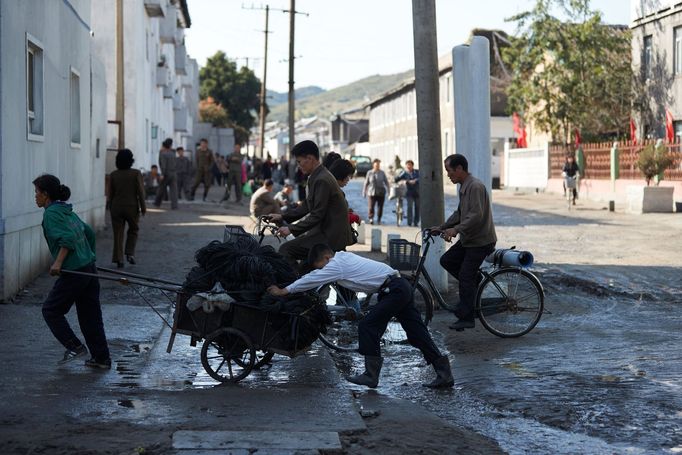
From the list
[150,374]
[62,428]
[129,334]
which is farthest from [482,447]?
[129,334]

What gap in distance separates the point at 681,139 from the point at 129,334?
94.4 feet

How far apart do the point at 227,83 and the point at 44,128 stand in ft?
293

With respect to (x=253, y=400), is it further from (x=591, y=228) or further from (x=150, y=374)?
(x=591, y=228)

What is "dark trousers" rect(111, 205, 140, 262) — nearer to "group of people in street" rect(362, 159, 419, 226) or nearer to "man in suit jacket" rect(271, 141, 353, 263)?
"man in suit jacket" rect(271, 141, 353, 263)

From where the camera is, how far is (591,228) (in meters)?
25.8

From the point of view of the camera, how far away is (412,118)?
73562 mm

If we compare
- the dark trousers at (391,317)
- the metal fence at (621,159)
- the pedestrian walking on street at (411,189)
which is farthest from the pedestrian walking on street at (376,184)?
the dark trousers at (391,317)

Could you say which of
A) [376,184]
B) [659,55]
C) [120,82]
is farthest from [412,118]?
[376,184]

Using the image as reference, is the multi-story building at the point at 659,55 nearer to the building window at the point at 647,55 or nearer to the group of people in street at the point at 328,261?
the building window at the point at 647,55

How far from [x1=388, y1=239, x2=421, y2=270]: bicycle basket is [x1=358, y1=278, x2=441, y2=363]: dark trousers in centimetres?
269

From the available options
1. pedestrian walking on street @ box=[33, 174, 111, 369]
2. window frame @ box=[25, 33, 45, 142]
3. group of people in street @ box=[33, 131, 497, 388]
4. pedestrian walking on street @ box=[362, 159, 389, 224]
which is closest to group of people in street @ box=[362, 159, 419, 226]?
pedestrian walking on street @ box=[362, 159, 389, 224]

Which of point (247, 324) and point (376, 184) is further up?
point (376, 184)

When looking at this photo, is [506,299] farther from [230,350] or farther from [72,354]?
[72,354]

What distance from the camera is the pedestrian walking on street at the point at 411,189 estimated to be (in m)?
26.2
